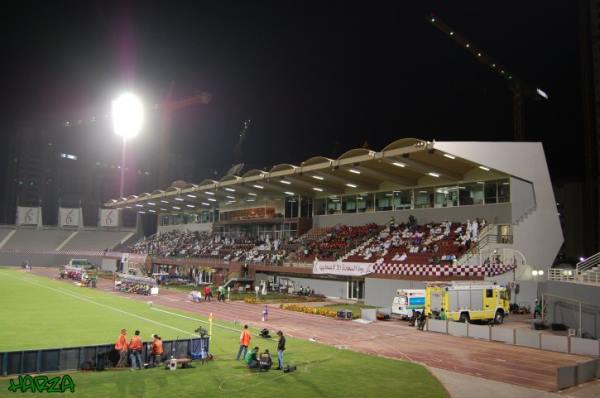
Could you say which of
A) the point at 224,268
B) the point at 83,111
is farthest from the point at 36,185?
the point at 224,268

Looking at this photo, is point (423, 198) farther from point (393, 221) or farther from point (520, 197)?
point (520, 197)

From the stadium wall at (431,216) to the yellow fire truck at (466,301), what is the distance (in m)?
11.6

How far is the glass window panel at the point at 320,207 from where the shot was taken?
62.2 meters

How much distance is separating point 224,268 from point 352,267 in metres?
22.2

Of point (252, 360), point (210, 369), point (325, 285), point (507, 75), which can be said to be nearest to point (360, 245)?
point (325, 285)

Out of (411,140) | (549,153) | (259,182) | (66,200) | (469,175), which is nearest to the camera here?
(411,140)

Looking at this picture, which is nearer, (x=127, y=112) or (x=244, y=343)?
(x=244, y=343)

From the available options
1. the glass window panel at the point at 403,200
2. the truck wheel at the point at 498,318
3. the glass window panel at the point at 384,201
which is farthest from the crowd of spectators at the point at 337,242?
the truck wheel at the point at 498,318

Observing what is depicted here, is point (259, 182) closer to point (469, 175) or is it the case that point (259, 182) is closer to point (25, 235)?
point (469, 175)

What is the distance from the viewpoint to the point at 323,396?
51.2 ft

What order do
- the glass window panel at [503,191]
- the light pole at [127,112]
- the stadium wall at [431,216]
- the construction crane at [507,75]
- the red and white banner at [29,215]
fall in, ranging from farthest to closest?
the red and white banner at [29,215]
the construction crane at [507,75]
the light pole at [127,112]
the stadium wall at [431,216]
the glass window panel at [503,191]

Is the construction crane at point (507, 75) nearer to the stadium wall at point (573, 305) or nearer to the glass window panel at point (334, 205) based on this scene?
the glass window panel at point (334, 205)

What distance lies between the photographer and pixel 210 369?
62.2 ft

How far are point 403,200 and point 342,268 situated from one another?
34.5 feet
